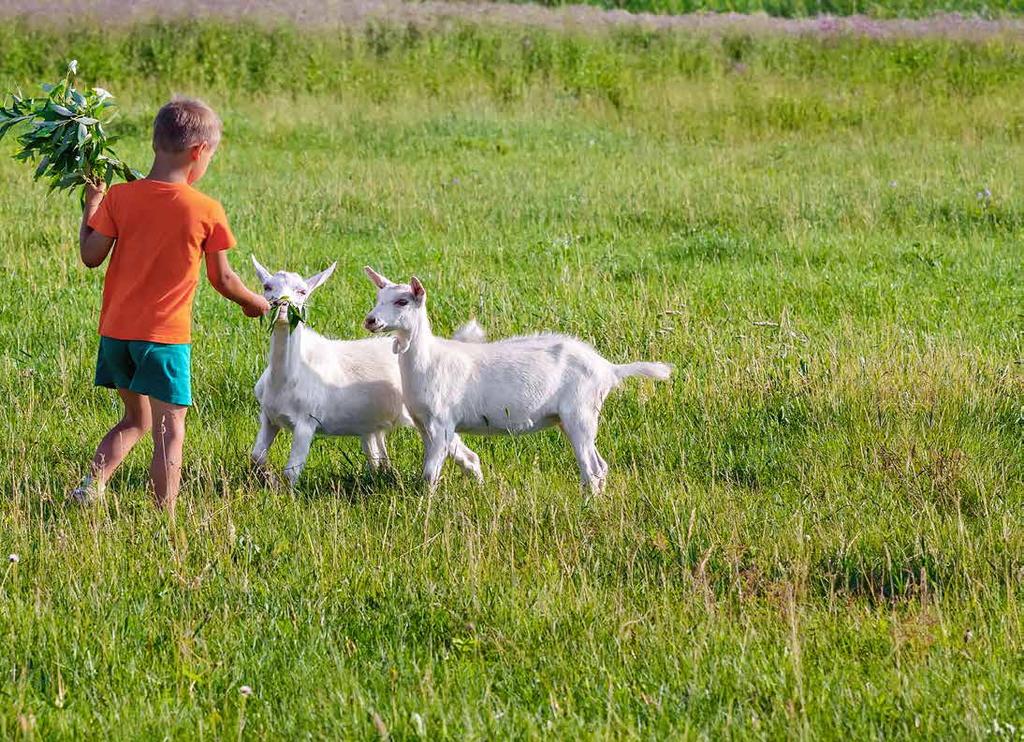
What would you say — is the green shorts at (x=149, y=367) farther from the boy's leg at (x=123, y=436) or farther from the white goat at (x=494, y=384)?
the white goat at (x=494, y=384)

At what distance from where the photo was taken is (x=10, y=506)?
20.4ft

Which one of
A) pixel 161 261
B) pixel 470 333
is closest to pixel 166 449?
pixel 161 261

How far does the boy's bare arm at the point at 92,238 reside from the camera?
599 centimetres

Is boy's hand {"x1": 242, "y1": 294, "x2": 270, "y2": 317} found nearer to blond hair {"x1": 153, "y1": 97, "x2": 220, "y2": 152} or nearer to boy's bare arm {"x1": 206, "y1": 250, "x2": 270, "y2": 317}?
boy's bare arm {"x1": 206, "y1": 250, "x2": 270, "y2": 317}

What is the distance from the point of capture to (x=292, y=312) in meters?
6.63

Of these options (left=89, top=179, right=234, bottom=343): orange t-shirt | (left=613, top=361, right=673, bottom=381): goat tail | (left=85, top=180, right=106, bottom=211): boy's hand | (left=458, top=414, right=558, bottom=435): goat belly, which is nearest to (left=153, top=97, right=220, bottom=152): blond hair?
(left=89, top=179, right=234, bottom=343): orange t-shirt

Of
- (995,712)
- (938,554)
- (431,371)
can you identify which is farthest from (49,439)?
(995,712)

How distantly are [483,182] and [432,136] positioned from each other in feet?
11.3

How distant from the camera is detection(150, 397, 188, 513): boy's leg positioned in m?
6.16

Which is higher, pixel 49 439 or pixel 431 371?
pixel 431 371

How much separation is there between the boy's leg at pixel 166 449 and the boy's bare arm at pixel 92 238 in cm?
66

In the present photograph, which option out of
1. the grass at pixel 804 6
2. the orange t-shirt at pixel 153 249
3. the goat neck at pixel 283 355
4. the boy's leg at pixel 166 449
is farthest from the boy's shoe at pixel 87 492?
the grass at pixel 804 6

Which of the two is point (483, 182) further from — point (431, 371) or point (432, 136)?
point (431, 371)

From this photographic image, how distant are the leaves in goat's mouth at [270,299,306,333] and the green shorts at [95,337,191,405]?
56 cm
